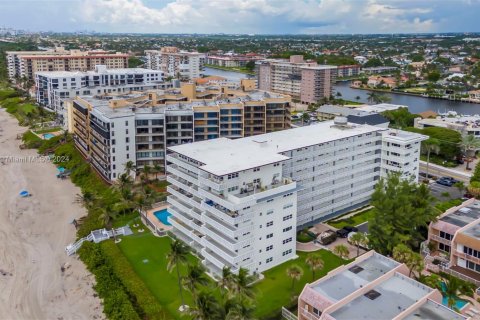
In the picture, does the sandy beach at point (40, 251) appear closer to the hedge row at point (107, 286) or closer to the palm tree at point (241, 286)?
the hedge row at point (107, 286)

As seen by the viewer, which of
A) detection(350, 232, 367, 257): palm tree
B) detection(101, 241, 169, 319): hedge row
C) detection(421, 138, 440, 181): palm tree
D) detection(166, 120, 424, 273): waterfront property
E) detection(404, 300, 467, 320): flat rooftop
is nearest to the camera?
detection(404, 300, 467, 320): flat rooftop

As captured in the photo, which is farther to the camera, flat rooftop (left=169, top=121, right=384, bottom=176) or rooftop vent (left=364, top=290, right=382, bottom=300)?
flat rooftop (left=169, top=121, right=384, bottom=176)

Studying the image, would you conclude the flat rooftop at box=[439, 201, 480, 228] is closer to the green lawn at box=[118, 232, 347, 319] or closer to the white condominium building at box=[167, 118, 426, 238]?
the white condominium building at box=[167, 118, 426, 238]

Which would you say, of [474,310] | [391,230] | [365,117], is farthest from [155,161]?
[474,310]

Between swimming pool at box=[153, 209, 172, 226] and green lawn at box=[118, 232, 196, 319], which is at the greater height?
swimming pool at box=[153, 209, 172, 226]

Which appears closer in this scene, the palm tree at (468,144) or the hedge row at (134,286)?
the hedge row at (134,286)

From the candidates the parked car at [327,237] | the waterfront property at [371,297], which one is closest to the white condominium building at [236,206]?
the parked car at [327,237]

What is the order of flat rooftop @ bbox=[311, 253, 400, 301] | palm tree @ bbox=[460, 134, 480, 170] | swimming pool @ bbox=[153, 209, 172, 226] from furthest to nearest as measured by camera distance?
palm tree @ bbox=[460, 134, 480, 170] < swimming pool @ bbox=[153, 209, 172, 226] < flat rooftop @ bbox=[311, 253, 400, 301]

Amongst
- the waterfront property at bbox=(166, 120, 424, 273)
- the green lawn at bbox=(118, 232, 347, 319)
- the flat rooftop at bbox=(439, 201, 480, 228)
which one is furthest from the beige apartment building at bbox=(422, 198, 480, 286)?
the waterfront property at bbox=(166, 120, 424, 273)
